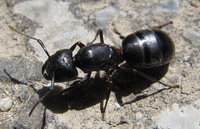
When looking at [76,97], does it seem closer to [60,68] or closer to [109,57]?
[60,68]

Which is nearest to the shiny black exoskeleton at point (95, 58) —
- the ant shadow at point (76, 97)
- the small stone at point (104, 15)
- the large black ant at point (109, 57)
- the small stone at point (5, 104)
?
the large black ant at point (109, 57)

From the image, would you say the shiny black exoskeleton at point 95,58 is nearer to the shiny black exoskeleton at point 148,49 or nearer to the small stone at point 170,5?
the shiny black exoskeleton at point 148,49

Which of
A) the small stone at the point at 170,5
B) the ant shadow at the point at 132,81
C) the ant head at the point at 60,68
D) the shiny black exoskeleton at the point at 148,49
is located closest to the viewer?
the ant head at the point at 60,68

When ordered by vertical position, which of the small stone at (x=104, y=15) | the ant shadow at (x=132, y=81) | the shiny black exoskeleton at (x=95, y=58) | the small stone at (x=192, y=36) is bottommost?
the ant shadow at (x=132, y=81)

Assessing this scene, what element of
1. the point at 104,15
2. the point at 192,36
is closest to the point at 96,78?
the point at 104,15

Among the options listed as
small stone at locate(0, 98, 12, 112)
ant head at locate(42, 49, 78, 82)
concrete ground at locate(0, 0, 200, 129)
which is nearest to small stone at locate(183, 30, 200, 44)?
concrete ground at locate(0, 0, 200, 129)

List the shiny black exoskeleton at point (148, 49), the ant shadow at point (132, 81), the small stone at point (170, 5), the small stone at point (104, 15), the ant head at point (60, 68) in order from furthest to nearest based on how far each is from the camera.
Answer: the small stone at point (170, 5)
the small stone at point (104, 15)
the ant shadow at point (132, 81)
the shiny black exoskeleton at point (148, 49)
the ant head at point (60, 68)

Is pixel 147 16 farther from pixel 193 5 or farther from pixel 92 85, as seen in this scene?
pixel 92 85
